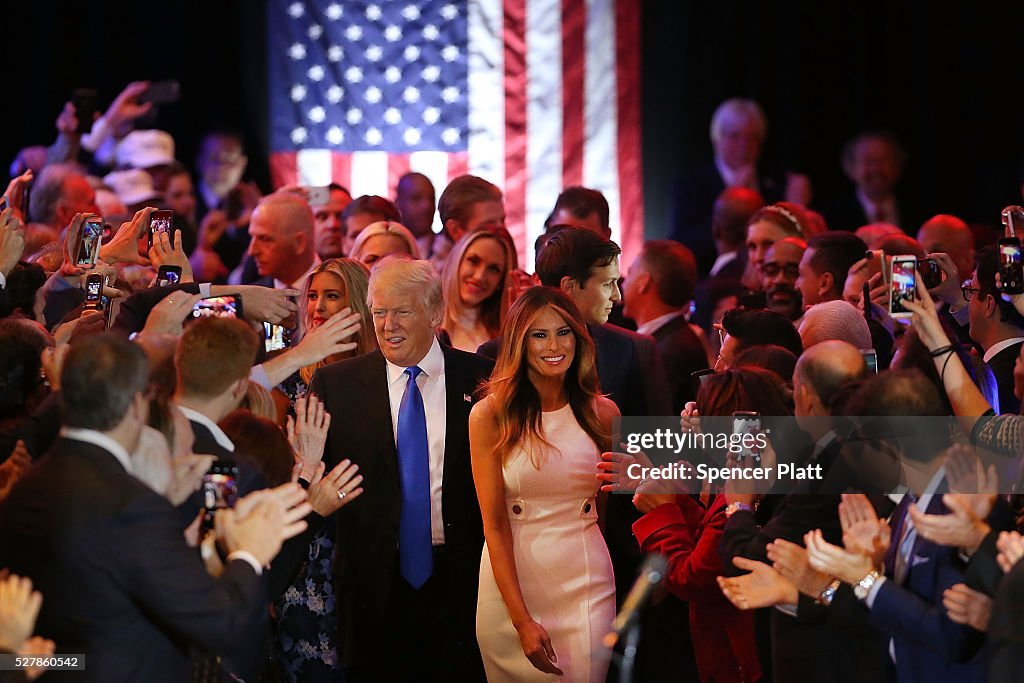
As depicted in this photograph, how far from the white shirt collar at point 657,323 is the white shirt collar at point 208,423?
9.29 feet

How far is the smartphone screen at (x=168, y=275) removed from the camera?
4830mm

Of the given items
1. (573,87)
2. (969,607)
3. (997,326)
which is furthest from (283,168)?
(969,607)

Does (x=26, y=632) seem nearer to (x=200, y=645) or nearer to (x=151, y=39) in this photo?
(x=200, y=645)

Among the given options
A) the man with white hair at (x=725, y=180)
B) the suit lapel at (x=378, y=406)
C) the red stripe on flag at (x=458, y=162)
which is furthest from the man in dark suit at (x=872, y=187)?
the suit lapel at (x=378, y=406)

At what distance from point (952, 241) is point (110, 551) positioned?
4644mm

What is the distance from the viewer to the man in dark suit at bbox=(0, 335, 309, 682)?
2848mm

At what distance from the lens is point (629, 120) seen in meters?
9.77

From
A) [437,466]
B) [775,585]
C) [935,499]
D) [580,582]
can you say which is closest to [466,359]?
[437,466]

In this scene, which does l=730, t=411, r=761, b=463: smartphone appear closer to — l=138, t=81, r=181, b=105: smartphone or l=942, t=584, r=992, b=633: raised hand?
l=942, t=584, r=992, b=633: raised hand

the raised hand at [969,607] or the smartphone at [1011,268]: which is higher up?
the smartphone at [1011,268]

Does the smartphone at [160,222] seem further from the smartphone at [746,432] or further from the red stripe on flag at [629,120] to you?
the red stripe on flag at [629,120]

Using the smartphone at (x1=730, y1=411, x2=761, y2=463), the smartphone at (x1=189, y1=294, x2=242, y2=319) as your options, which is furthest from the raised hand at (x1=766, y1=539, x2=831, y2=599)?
the smartphone at (x1=189, y1=294, x2=242, y2=319)

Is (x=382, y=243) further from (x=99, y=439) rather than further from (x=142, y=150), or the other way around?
(x=142, y=150)

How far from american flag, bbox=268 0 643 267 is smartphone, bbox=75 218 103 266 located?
483 centimetres
